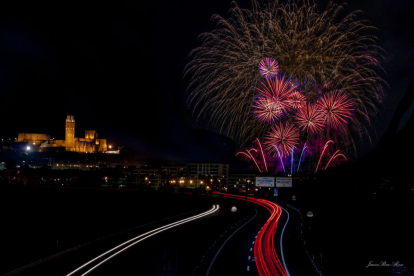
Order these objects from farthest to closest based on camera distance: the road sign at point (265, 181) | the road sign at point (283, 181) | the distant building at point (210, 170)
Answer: the distant building at point (210, 170) → the road sign at point (283, 181) → the road sign at point (265, 181)

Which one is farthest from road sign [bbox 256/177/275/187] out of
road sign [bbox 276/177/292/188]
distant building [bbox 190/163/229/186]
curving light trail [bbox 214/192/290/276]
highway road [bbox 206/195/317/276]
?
distant building [bbox 190/163/229/186]

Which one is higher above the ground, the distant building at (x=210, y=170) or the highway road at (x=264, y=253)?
the distant building at (x=210, y=170)

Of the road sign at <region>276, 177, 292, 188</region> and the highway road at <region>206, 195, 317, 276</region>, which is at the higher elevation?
the road sign at <region>276, 177, 292, 188</region>

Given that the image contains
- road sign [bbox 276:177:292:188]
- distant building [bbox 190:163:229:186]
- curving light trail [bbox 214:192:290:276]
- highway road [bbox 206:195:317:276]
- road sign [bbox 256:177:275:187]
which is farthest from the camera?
distant building [bbox 190:163:229:186]

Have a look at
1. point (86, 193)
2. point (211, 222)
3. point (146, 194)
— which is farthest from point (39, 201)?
point (211, 222)

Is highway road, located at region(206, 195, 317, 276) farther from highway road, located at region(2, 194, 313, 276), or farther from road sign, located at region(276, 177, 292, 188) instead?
road sign, located at region(276, 177, 292, 188)

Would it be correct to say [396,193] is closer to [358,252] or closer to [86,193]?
[358,252]

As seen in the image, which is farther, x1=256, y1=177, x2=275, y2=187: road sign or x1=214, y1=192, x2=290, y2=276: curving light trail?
x1=256, y1=177, x2=275, y2=187: road sign

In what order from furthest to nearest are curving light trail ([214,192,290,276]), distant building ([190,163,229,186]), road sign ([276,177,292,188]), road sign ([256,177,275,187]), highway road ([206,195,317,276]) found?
1. distant building ([190,163,229,186])
2. road sign ([276,177,292,188])
3. road sign ([256,177,275,187])
4. highway road ([206,195,317,276])
5. curving light trail ([214,192,290,276])

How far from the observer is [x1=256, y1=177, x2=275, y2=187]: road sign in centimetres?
5041

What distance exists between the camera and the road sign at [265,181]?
165ft

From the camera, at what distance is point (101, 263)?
24.1 meters

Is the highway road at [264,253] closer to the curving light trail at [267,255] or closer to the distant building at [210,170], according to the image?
the curving light trail at [267,255]

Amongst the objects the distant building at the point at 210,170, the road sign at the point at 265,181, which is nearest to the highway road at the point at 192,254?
the road sign at the point at 265,181
